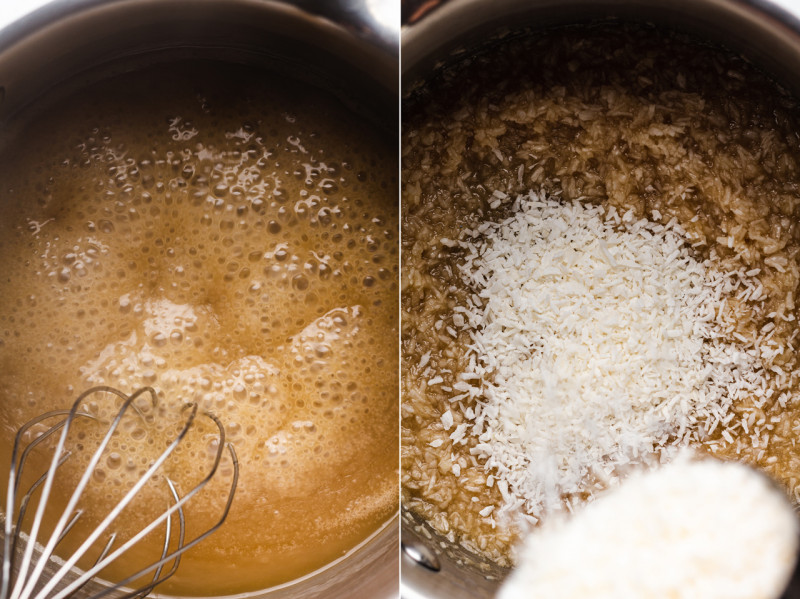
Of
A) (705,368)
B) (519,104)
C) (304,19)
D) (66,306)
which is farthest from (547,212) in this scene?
(66,306)

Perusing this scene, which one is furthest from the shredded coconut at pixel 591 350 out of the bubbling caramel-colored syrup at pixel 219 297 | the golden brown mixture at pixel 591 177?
the bubbling caramel-colored syrup at pixel 219 297

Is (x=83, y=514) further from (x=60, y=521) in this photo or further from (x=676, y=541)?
(x=676, y=541)

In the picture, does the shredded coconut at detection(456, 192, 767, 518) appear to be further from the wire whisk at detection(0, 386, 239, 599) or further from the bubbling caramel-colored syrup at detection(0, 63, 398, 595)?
the wire whisk at detection(0, 386, 239, 599)

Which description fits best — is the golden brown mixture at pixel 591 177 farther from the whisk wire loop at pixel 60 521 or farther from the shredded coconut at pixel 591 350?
the whisk wire loop at pixel 60 521

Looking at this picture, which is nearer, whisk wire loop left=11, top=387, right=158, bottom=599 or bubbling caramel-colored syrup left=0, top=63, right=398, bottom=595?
whisk wire loop left=11, top=387, right=158, bottom=599

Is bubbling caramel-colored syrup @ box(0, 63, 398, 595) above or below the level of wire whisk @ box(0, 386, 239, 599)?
above

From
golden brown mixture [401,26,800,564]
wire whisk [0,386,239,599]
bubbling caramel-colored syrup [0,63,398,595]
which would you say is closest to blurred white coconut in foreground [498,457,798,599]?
golden brown mixture [401,26,800,564]

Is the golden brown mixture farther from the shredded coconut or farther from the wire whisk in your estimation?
the wire whisk
